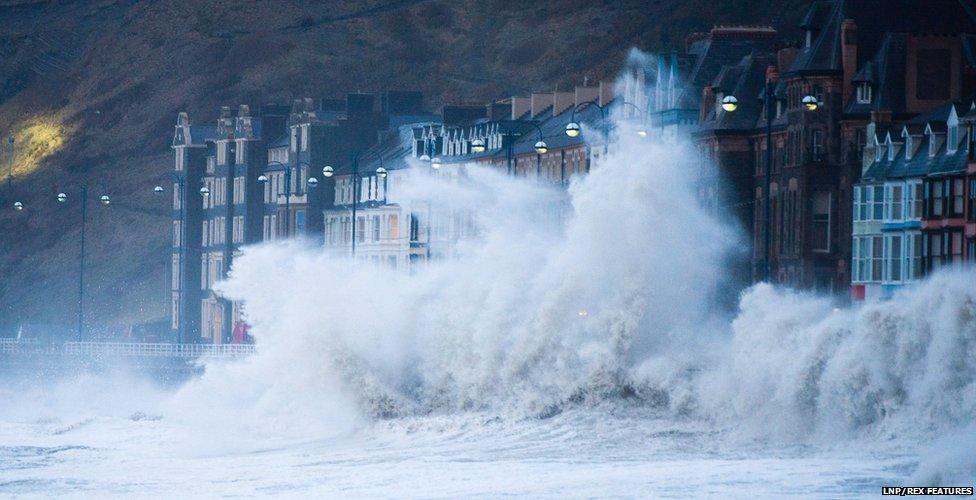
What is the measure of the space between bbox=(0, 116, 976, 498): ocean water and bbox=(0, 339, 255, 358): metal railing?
68.4ft

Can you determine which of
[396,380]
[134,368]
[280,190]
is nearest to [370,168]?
[280,190]

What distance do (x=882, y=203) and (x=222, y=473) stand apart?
30.0 meters

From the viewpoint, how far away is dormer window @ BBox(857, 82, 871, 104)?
83.9 m

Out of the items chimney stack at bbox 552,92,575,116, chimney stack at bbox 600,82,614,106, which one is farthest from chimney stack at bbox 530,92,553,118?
chimney stack at bbox 600,82,614,106

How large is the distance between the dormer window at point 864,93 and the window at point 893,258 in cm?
673

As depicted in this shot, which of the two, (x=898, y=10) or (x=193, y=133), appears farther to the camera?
(x=193, y=133)

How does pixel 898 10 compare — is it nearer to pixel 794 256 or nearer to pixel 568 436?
pixel 794 256

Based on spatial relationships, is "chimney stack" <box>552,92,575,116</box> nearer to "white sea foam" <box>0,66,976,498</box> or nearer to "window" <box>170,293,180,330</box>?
"white sea foam" <box>0,66,976,498</box>

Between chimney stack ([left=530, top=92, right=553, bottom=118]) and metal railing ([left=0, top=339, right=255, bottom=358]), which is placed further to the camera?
chimney stack ([left=530, top=92, right=553, bottom=118])

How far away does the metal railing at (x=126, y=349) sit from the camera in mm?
108350

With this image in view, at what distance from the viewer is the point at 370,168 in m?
129

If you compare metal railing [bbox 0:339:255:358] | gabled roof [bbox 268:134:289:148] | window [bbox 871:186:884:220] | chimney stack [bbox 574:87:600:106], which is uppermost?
chimney stack [bbox 574:87:600:106]

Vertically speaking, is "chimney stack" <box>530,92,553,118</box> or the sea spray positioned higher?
"chimney stack" <box>530,92,553,118</box>

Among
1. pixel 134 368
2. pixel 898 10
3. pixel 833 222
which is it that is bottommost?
pixel 134 368
